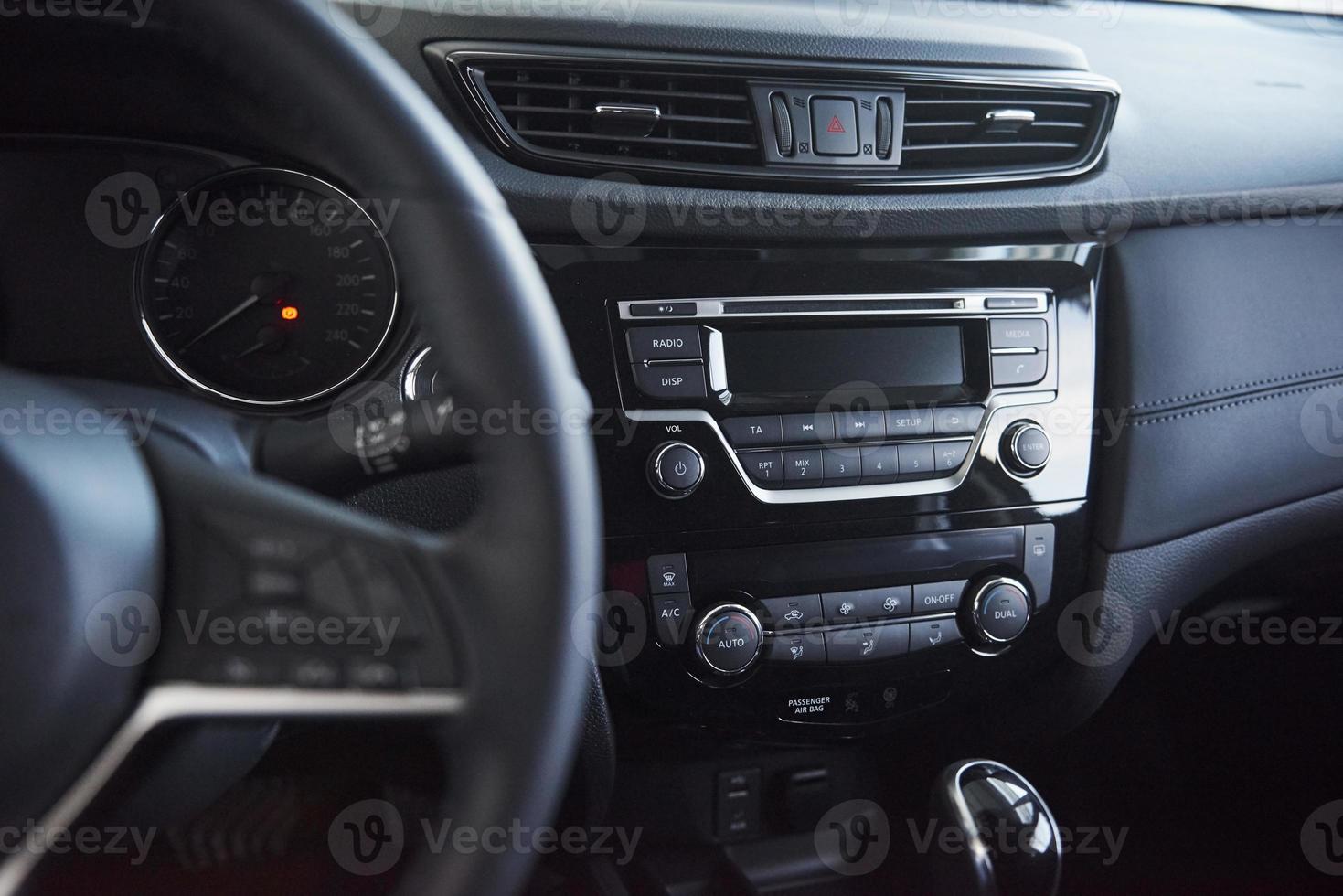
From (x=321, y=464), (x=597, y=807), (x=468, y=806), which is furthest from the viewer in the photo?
(x=597, y=807)

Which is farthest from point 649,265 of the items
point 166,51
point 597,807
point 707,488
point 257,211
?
point 597,807

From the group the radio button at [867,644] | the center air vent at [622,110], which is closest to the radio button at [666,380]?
the center air vent at [622,110]

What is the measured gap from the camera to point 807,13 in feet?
3.98

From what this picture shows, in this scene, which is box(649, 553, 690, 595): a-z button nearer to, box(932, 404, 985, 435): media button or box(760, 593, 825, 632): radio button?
box(760, 593, 825, 632): radio button

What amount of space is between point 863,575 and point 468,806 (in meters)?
0.68

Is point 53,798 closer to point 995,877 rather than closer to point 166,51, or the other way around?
point 166,51

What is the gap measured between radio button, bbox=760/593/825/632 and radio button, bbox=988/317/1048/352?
0.35m

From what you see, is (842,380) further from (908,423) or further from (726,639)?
(726,639)

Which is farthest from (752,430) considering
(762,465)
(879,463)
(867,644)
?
(867,644)

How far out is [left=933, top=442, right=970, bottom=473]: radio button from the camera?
1226 millimetres

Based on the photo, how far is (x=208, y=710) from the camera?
70 cm

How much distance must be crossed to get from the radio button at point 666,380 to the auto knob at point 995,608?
0.41 m

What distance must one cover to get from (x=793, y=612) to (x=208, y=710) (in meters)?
0.66

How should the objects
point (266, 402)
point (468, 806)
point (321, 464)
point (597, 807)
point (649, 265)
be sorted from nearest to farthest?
point (468, 806)
point (321, 464)
point (266, 402)
point (649, 265)
point (597, 807)
